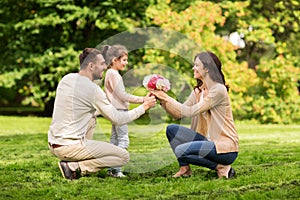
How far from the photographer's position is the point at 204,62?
5547 millimetres

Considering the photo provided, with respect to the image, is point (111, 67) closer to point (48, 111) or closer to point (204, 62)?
point (204, 62)

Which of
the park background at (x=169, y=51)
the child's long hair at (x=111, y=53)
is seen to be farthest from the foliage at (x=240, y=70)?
the child's long hair at (x=111, y=53)

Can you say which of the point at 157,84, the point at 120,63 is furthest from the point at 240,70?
the point at 157,84

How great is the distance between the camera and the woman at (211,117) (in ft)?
17.9

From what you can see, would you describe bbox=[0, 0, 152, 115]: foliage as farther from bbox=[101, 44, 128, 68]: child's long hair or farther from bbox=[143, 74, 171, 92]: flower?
bbox=[143, 74, 171, 92]: flower

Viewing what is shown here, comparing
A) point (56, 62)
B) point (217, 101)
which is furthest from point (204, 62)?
point (56, 62)

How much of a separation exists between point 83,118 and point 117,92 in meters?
0.42

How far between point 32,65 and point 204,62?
→ 38.8 ft

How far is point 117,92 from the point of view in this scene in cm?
576

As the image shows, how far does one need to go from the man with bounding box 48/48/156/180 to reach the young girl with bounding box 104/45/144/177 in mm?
163

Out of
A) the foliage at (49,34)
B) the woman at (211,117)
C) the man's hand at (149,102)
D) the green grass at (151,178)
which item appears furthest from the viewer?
the foliage at (49,34)

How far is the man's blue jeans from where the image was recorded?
17.9ft

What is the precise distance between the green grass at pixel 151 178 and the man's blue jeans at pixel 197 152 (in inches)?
6.5

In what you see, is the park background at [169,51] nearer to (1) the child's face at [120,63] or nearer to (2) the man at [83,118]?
(1) the child's face at [120,63]
